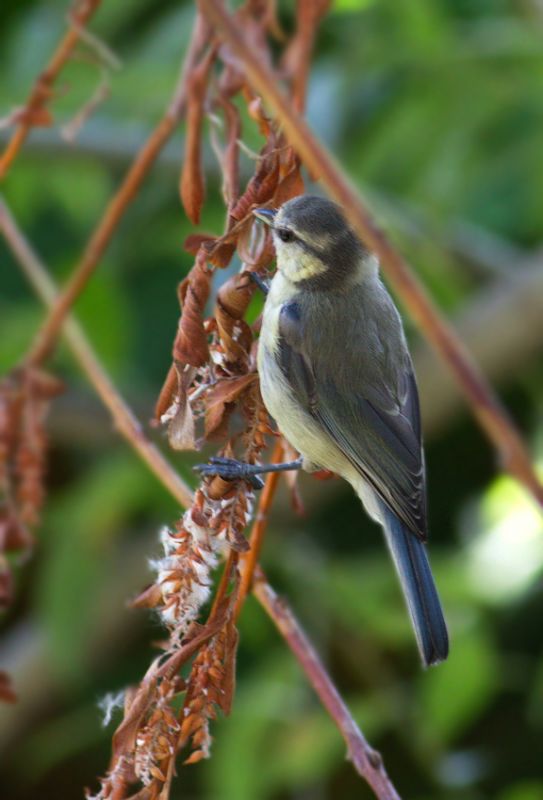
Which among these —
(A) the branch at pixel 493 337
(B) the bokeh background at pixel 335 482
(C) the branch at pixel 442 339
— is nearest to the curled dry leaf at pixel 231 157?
(C) the branch at pixel 442 339

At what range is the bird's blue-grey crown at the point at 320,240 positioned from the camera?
144 cm

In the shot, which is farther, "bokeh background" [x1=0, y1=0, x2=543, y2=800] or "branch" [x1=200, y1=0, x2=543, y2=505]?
"bokeh background" [x1=0, y1=0, x2=543, y2=800]

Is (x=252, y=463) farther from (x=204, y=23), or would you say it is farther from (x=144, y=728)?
(x=204, y=23)

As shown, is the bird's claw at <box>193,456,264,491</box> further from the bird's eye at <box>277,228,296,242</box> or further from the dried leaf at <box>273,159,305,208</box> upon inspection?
the bird's eye at <box>277,228,296,242</box>

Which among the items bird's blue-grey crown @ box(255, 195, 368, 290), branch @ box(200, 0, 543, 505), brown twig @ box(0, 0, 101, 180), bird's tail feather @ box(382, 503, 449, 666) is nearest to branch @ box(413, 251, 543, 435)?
bird's blue-grey crown @ box(255, 195, 368, 290)

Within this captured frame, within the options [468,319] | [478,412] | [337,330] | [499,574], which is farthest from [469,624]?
[478,412]

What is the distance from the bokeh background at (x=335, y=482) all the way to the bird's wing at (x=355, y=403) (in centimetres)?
94

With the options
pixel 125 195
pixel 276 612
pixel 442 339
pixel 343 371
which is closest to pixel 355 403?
pixel 343 371

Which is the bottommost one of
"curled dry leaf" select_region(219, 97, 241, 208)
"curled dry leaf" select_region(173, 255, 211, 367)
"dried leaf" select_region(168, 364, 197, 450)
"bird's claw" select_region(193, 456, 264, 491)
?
"bird's claw" select_region(193, 456, 264, 491)

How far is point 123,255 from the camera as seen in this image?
312cm

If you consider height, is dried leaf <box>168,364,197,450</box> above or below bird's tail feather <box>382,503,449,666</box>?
above

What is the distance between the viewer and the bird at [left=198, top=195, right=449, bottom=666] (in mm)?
1446

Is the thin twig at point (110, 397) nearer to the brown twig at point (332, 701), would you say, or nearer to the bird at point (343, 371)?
the brown twig at point (332, 701)

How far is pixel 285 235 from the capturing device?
1461 millimetres
